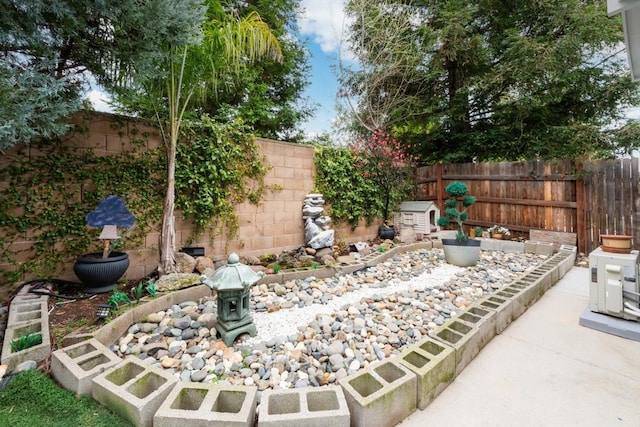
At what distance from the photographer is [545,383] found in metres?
1.48

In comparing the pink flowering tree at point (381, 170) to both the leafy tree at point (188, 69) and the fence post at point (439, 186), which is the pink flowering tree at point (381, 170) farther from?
the leafy tree at point (188, 69)

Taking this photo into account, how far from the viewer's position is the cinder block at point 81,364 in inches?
50.9

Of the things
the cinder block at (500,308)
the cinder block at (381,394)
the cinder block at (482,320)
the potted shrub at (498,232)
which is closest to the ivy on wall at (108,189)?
the cinder block at (381,394)

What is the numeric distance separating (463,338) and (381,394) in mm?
790

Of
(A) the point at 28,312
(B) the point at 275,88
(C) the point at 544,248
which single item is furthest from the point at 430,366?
(B) the point at 275,88

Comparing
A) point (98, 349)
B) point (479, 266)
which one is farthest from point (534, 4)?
point (98, 349)

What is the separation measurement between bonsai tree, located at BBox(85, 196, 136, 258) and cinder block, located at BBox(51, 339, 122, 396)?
3.89 ft

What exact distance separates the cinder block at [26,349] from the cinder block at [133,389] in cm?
56

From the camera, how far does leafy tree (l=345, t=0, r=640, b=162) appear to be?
202 inches

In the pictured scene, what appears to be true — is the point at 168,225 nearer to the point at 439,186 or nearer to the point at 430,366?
the point at 430,366

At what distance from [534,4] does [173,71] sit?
25.1 ft

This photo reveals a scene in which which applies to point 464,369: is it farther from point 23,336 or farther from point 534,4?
point 534,4

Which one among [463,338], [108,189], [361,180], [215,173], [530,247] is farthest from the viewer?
[361,180]

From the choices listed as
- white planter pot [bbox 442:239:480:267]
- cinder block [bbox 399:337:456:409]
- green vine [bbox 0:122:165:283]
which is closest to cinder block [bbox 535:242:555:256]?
white planter pot [bbox 442:239:480:267]
